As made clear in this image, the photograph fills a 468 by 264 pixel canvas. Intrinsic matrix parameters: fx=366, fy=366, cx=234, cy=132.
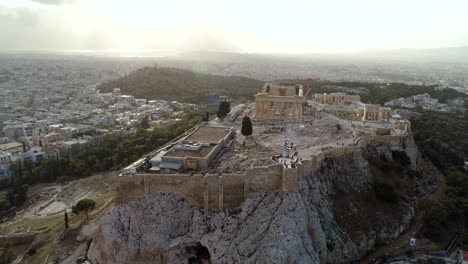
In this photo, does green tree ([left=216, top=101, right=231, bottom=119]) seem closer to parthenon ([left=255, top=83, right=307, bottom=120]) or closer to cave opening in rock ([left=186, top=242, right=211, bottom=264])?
parthenon ([left=255, top=83, right=307, bottom=120])

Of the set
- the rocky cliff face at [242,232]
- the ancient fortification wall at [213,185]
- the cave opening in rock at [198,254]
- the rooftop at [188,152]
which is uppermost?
the rooftop at [188,152]

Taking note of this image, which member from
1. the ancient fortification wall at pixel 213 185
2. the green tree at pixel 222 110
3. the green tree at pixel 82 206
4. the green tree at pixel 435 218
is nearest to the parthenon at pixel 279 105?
the green tree at pixel 222 110

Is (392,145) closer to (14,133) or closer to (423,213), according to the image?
(423,213)

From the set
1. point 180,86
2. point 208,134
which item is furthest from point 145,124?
point 180,86

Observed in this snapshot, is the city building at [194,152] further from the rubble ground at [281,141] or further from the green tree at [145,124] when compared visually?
the green tree at [145,124]

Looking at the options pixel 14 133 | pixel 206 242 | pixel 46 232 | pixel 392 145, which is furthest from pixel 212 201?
pixel 14 133

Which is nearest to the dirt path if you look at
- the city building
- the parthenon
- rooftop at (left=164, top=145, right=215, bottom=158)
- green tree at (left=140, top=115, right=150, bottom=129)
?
the city building

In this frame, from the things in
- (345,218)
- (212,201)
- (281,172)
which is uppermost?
(281,172)
